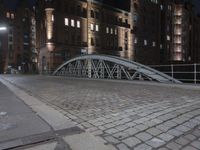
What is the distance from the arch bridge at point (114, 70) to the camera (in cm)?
1606

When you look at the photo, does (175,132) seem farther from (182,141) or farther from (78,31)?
(78,31)

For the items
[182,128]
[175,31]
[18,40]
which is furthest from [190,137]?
[18,40]

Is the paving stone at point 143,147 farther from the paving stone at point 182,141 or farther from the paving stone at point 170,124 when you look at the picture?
the paving stone at point 170,124

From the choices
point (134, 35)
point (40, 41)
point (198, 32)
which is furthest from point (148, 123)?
point (198, 32)

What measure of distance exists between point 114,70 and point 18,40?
6733 centimetres

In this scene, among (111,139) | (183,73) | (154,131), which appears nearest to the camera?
(111,139)

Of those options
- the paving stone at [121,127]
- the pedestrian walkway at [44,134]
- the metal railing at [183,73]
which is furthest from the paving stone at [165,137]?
the metal railing at [183,73]

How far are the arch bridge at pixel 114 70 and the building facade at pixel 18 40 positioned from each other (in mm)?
46262

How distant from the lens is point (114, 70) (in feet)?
65.2

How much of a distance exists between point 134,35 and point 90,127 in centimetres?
5705

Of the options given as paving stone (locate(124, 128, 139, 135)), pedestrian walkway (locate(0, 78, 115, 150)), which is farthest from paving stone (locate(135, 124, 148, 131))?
pedestrian walkway (locate(0, 78, 115, 150))

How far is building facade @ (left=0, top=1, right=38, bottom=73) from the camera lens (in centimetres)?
7406

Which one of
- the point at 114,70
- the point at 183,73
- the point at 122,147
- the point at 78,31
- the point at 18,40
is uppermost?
the point at 18,40

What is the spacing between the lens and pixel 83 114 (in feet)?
17.8
